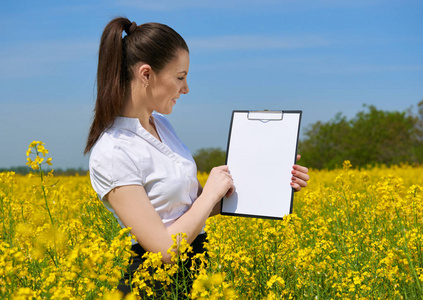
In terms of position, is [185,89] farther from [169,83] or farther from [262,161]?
[262,161]

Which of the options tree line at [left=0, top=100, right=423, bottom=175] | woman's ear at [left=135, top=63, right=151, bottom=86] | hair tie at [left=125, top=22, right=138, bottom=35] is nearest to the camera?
woman's ear at [left=135, top=63, right=151, bottom=86]

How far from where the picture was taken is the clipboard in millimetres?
2381

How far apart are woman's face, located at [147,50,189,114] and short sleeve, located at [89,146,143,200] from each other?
328mm

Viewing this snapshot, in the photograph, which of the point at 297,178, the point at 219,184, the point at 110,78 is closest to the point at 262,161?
the point at 297,178

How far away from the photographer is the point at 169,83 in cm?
239

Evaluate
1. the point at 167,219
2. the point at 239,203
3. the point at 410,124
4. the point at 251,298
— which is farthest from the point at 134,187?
the point at 410,124

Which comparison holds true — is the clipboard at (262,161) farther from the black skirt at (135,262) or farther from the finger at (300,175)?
the black skirt at (135,262)

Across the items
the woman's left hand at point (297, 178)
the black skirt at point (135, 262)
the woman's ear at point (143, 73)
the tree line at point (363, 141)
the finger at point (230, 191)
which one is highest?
the tree line at point (363, 141)

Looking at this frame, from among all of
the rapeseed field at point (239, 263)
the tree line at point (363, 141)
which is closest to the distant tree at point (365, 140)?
the tree line at point (363, 141)

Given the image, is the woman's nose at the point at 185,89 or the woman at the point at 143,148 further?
the woman's nose at the point at 185,89

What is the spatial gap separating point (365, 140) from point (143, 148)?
28.6 m

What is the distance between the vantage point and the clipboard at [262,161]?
238 cm

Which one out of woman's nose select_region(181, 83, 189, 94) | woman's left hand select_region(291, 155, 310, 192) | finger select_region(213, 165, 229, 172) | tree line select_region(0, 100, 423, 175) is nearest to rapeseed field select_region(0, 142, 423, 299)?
woman's left hand select_region(291, 155, 310, 192)

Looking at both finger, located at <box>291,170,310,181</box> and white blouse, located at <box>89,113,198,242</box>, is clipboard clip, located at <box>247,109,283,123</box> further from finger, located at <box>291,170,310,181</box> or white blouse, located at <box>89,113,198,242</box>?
white blouse, located at <box>89,113,198,242</box>
